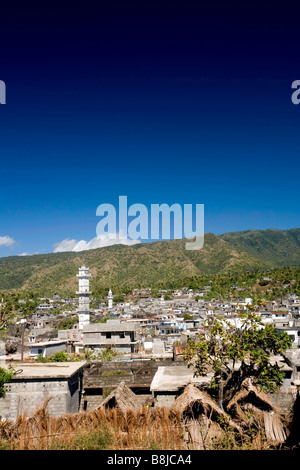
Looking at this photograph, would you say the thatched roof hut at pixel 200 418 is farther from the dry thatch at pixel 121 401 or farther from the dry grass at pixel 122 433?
the dry thatch at pixel 121 401

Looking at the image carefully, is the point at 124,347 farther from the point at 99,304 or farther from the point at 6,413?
the point at 99,304

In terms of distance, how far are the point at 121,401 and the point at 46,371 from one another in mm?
3039

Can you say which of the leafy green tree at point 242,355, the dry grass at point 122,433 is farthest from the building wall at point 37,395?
the leafy green tree at point 242,355

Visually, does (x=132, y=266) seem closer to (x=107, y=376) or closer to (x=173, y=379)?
(x=107, y=376)

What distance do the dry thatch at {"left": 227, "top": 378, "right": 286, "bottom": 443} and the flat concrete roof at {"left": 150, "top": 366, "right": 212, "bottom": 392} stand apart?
150 centimetres

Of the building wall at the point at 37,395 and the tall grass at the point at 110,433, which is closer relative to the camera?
the tall grass at the point at 110,433

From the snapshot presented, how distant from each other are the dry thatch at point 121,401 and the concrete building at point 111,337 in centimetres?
2123

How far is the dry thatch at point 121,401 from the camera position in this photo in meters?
10.1

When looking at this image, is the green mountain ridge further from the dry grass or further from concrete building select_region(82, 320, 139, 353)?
the dry grass

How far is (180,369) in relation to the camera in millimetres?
14109

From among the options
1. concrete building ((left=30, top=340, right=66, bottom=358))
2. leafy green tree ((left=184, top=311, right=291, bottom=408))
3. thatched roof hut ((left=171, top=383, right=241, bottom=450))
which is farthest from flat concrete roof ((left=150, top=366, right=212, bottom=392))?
concrete building ((left=30, top=340, right=66, bottom=358))
